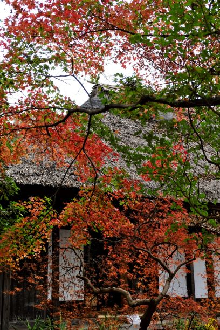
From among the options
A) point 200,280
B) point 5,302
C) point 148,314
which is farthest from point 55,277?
point 200,280

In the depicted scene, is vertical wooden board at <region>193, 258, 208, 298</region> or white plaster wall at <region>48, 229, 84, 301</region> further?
vertical wooden board at <region>193, 258, 208, 298</region>

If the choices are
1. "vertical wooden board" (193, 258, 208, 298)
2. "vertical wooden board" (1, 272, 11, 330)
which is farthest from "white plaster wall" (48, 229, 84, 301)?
"vertical wooden board" (193, 258, 208, 298)

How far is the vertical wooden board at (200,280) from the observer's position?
10602mm

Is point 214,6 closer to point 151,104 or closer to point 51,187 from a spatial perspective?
point 151,104

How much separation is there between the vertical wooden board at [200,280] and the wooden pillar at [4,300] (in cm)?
497

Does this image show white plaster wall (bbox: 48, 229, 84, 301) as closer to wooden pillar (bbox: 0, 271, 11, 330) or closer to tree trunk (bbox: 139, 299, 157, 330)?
wooden pillar (bbox: 0, 271, 11, 330)

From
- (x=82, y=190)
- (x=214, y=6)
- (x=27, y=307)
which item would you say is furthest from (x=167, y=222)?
(x=214, y=6)

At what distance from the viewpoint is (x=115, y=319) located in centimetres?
787

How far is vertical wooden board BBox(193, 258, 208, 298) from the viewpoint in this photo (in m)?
10.6

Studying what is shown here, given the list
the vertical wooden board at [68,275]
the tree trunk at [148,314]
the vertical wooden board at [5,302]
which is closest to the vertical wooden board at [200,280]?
the vertical wooden board at [68,275]

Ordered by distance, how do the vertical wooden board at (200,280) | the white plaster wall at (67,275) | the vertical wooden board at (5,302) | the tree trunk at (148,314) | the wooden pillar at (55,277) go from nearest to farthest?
the tree trunk at (148,314) < the vertical wooden board at (5,302) < the wooden pillar at (55,277) < the white plaster wall at (67,275) < the vertical wooden board at (200,280)

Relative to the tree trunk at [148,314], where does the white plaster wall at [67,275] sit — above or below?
above

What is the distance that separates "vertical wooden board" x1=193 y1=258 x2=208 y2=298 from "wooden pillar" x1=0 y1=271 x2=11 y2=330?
16.3ft

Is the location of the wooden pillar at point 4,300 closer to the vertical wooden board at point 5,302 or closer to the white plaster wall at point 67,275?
the vertical wooden board at point 5,302
